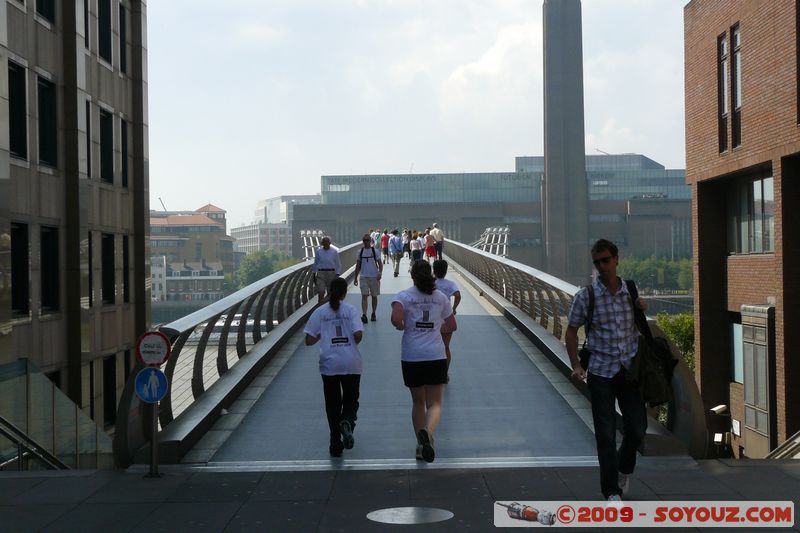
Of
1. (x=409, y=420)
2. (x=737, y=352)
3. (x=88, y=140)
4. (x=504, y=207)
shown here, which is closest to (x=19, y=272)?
(x=88, y=140)

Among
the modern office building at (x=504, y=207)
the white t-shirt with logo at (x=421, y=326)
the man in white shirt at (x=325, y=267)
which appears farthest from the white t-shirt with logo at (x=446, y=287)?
the modern office building at (x=504, y=207)

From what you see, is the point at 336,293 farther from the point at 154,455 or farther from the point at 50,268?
the point at 50,268

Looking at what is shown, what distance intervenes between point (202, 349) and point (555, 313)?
6.55m

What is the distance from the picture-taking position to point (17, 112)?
2400 cm

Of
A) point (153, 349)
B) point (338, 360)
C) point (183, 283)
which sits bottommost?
point (183, 283)

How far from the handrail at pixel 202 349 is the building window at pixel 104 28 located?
47.0 ft

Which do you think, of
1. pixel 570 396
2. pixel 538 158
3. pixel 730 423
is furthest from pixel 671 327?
pixel 538 158

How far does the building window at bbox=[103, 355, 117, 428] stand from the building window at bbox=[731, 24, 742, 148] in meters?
17.5

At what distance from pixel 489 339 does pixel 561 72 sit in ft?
349

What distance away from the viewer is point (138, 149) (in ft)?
113

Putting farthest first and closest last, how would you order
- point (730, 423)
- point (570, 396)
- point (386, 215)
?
point (386, 215) → point (730, 423) → point (570, 396)

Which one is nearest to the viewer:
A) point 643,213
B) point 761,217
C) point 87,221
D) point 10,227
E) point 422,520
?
point 422,520

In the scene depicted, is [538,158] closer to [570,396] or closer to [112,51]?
[112,51]

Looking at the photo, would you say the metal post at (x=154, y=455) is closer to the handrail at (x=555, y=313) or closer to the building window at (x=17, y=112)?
the handrail at (x=555, y=313)
